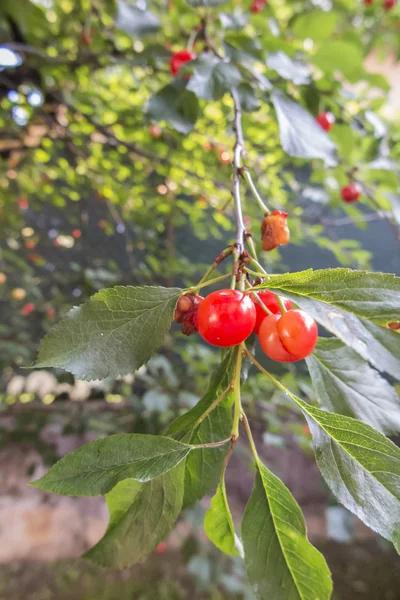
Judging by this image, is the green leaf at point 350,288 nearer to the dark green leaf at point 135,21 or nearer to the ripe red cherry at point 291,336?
the ripe red cherry at point 291,336

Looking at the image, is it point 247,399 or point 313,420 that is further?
point 247,399

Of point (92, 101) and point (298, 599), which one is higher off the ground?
point (298, 599)

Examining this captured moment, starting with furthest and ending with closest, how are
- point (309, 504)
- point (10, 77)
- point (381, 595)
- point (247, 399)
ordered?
point (309, 504), point (381, 595), point (247, 399), point (10, 77)

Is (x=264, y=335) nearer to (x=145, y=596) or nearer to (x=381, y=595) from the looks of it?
(x=145, y=596)

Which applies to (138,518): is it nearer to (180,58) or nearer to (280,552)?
(280,552)

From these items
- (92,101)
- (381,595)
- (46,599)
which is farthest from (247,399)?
(381,595)

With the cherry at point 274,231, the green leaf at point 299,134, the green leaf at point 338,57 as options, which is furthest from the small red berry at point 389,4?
the cherry at point 274,231
